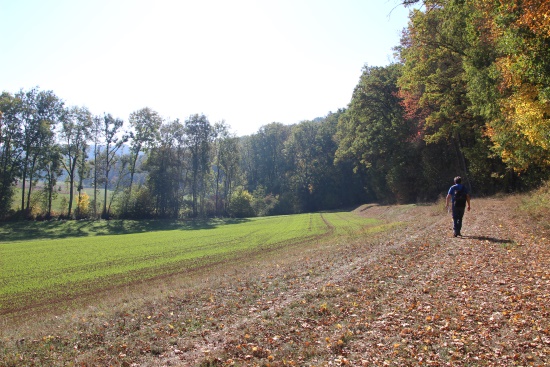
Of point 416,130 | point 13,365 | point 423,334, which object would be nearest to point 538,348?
point 423,334

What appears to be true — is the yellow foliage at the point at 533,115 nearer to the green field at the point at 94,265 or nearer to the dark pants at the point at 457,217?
the dark pants at the point at 457,217

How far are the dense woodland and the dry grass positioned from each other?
8.39 metres

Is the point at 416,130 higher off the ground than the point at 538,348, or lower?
higher

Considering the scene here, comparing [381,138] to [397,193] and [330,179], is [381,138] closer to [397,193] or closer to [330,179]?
[397,193]

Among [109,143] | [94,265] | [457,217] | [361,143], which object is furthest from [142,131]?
[457,217]

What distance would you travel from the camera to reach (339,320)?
7578 millimetres

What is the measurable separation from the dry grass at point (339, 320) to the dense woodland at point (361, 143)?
27.5ft

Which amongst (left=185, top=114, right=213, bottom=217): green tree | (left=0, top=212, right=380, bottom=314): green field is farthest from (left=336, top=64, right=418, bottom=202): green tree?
(left=185, top=114, right=213, bottom=217): green tree

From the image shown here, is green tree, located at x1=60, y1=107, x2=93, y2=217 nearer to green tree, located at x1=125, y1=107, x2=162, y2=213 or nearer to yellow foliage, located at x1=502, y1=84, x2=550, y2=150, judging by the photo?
green tree, located at x1=125, y1=107, x2=162, y2=213

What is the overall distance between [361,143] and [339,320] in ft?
158

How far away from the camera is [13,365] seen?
6832mm

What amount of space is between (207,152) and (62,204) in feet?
99.0

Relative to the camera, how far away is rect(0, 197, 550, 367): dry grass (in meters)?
6.00

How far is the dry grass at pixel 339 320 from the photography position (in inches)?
236
